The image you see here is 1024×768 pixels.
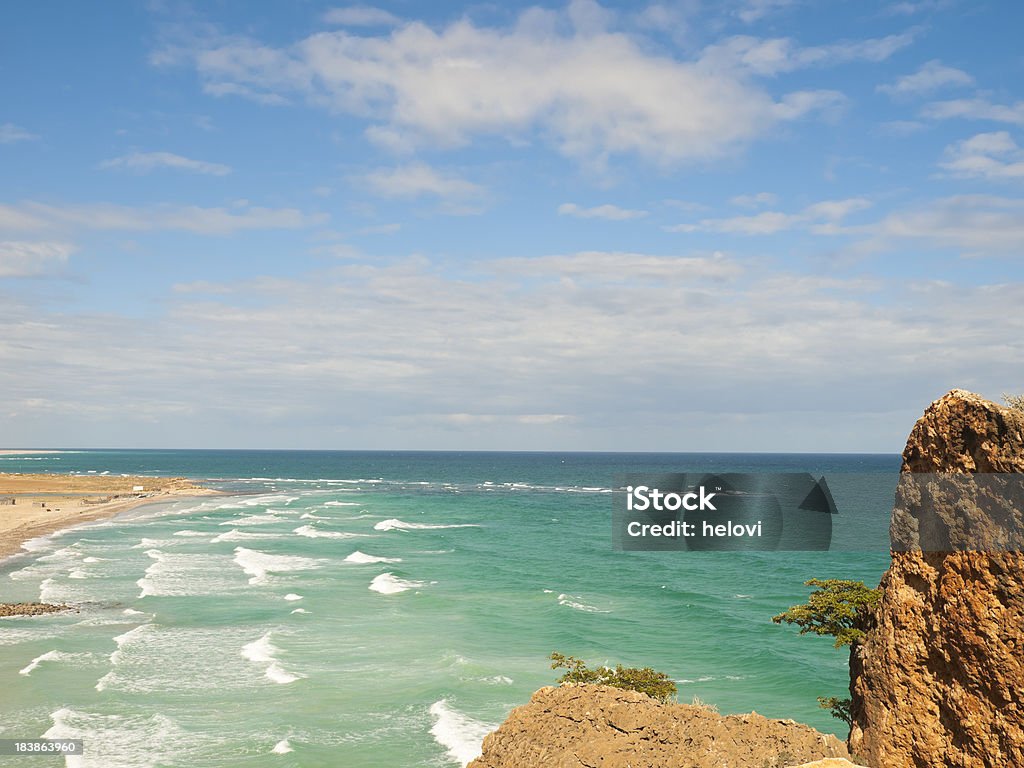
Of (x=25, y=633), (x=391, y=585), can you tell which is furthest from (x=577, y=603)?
(x=25, y=633)

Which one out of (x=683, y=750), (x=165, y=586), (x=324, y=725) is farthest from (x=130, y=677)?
(x=683, y=750)

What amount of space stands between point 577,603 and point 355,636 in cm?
1587

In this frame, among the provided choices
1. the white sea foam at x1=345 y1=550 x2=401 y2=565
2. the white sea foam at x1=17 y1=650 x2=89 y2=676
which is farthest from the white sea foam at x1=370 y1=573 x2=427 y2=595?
the white sea foam at x1=17 y1=650 x2=89 y2=676

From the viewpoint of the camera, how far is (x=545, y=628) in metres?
44.2

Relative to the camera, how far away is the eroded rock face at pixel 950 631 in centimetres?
1194

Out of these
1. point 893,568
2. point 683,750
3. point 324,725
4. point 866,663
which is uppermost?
point 893,568

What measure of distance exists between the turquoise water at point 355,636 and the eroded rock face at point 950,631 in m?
16.4

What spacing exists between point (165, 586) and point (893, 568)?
162ft

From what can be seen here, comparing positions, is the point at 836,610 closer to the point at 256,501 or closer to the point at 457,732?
the point at 457,732

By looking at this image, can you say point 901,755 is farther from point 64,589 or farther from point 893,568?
point 64,589

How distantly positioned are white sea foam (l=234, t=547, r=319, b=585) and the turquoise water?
296 millimetres

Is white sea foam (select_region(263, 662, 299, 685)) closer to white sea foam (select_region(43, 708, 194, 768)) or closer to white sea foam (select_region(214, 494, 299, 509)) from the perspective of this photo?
white sea foam (select_region(43, 708, 194, 768))

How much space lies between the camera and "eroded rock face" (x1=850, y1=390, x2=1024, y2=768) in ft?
39.2

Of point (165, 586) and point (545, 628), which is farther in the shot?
point (165, 586)
